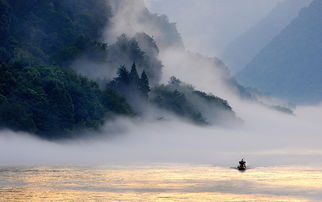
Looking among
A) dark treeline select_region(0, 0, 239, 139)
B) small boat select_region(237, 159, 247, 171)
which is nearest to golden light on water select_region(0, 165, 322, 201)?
small boat select_region(237, 159, 247, 171)

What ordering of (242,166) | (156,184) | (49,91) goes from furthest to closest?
(49,91)
(242,166)
(156,184)

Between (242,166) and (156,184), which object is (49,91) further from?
(156,184)

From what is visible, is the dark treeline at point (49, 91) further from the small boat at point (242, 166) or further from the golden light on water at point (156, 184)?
the small boat at point (242, 166)

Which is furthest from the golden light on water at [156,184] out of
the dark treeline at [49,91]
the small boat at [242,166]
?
the dark treeline at [49,91]

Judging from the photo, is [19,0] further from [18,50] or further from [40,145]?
[40,145]

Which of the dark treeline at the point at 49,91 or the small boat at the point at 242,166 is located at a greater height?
the dark treeline at the point at 49,91

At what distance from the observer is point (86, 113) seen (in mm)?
169875

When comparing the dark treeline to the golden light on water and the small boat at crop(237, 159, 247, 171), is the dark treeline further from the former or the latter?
the small boat at crop(237, 159, 247, 171)

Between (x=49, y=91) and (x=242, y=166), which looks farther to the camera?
(x=49, y=91)

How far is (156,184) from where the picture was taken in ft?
335

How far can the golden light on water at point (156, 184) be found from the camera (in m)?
90.8

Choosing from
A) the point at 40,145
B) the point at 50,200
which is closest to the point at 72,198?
the point at 50,200

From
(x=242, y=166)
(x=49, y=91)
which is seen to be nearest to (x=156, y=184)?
(x=242, y=166)

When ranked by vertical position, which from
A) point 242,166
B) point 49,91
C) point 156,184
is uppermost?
point 49,91
